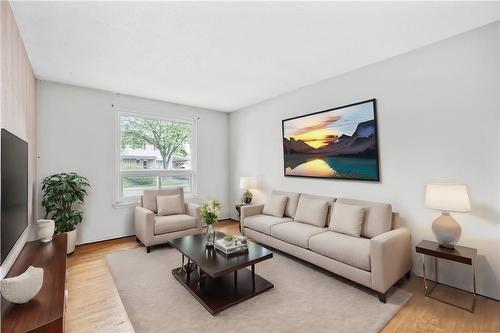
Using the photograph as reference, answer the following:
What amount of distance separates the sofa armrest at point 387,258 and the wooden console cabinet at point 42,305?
7.81ft

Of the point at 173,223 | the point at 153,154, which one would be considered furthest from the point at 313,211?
the point at 153,154

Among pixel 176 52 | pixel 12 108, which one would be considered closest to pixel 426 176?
pixel 176 52

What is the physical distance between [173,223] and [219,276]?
1.76m

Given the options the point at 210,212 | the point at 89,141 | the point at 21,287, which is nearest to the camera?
the point at 21,287

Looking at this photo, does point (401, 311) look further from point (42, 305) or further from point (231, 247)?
point (42, 305)

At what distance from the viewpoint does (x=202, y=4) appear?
75.6 inches

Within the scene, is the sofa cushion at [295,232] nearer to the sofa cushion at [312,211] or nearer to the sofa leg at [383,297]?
the sofa cushion at [312,211]

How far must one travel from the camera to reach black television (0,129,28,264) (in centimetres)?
146

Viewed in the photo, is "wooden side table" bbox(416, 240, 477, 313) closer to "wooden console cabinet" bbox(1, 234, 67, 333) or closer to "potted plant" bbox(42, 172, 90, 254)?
"wooden console cabinet" bbox(1, 234, 67, 333)

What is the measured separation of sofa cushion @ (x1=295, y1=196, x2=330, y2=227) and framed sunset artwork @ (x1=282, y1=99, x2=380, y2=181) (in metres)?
0.47


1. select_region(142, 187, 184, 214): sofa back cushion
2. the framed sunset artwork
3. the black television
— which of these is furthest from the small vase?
the framed sunset artwork

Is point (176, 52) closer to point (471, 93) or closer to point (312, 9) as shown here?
point (312, 9)

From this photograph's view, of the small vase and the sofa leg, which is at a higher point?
the small vase

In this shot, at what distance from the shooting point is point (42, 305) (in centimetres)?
139
